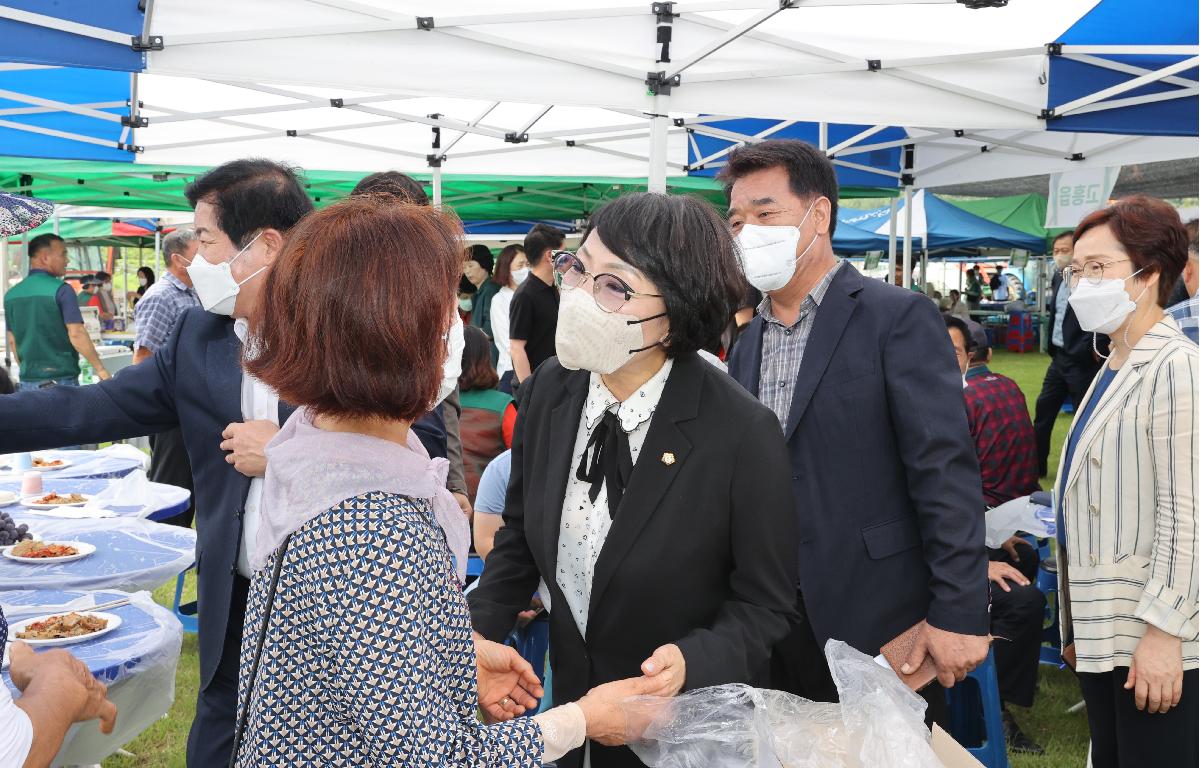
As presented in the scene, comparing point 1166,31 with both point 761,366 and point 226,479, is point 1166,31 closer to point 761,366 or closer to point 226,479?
point 761,366

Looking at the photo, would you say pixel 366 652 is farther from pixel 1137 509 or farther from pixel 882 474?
pixel 1137 509

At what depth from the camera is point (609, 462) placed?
184 centimetres

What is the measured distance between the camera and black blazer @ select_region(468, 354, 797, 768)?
175 cm

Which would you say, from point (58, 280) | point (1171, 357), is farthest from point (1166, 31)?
point (58, 280)

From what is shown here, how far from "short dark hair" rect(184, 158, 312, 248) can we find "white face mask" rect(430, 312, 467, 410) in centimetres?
52

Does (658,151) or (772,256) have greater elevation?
(658,151)

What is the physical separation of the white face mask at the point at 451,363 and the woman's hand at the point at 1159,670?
175cm

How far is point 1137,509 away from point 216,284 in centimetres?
229

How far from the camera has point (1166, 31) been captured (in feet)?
15.9

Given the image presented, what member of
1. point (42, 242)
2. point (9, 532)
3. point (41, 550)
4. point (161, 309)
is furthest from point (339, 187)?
point (41, 550)

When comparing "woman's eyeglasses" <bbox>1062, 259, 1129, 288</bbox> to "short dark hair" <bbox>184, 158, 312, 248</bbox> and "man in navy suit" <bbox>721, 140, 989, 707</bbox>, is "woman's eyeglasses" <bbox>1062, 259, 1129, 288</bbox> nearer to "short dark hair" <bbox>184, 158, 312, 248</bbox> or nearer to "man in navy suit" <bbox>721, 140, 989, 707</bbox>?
"man in navy suit" <bbox>721, 140, 989, 707</bbox>

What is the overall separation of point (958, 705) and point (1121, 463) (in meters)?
1.21

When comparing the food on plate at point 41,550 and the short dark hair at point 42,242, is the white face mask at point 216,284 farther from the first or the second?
the short dark hair at point 42,242

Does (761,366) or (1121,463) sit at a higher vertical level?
(761,366)
